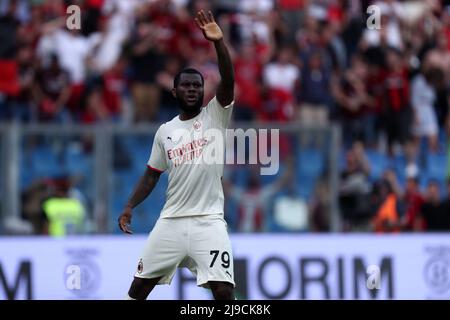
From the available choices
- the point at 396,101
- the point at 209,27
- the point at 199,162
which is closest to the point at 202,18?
the point at 209,27

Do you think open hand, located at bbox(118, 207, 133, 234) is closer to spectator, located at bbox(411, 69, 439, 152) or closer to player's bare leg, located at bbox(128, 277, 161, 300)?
player's bare leg, located at bbox(128, 277, 161, 300)

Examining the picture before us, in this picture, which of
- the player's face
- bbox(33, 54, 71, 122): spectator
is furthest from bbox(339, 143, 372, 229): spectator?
the player's face

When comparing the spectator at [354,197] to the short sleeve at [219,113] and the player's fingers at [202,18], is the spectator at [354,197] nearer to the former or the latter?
the short sleeve at [219,113]

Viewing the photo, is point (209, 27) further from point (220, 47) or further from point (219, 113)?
point (219, 113)

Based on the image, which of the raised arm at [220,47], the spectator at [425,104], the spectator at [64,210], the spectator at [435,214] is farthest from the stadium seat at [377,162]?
the raised arm at [220,47]

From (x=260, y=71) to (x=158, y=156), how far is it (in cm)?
887

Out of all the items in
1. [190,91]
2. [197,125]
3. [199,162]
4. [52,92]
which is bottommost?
[199,162]

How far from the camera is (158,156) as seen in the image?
1034 centimetres

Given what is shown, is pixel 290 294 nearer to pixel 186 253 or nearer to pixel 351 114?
pixel 351 114

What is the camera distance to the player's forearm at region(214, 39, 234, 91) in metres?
9.60

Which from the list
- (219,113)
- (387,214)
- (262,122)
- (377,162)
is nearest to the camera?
Result: (219,113)

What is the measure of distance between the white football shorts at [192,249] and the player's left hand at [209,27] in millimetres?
1434
